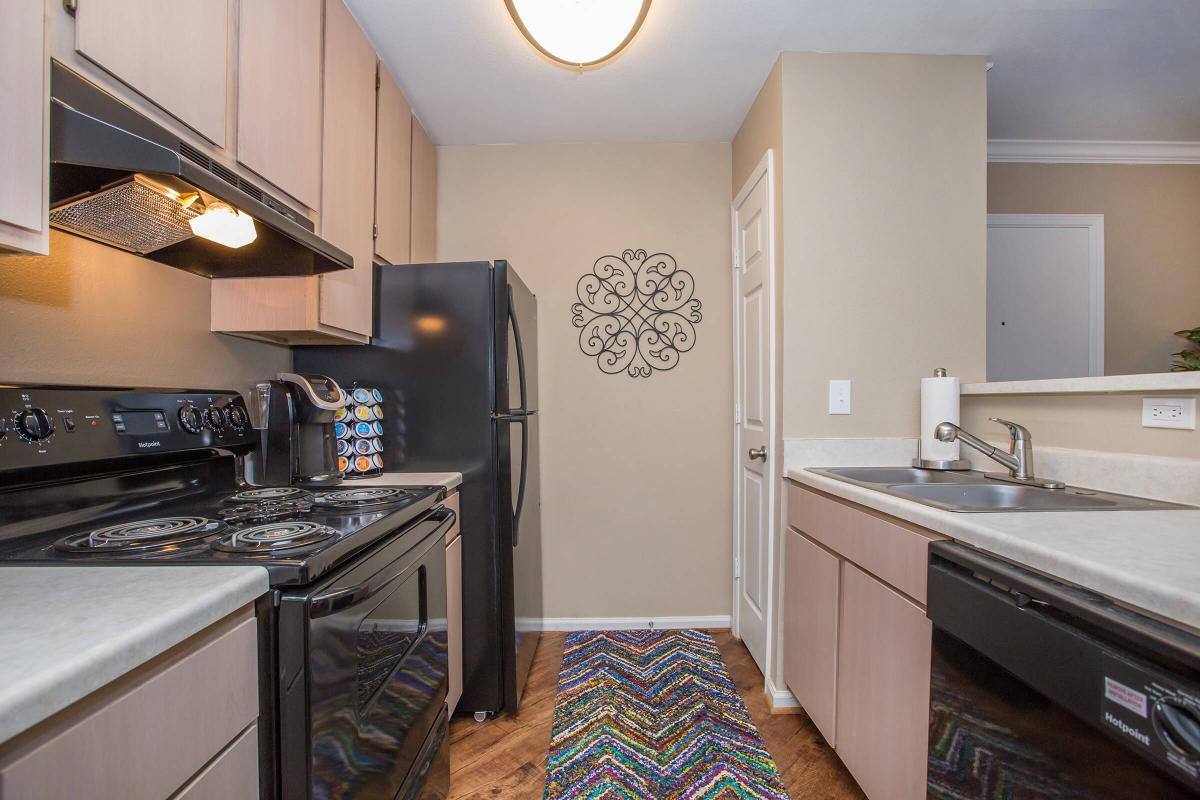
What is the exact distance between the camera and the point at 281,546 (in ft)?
3.02

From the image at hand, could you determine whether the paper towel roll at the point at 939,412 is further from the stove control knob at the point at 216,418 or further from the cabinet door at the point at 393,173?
the stove control knob at the point at 216,418

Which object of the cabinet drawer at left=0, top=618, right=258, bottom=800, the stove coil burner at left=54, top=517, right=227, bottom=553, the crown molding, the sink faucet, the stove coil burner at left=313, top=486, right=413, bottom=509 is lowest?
the cabinet drawer at left=0, top=618, right=258, bottom=800

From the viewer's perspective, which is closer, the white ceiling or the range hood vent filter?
the range hood vent filter

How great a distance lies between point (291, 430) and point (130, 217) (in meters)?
0.66

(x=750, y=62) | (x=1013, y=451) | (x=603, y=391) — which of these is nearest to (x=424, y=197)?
(x=603, y=391)

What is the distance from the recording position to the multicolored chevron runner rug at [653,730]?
5.35 ft

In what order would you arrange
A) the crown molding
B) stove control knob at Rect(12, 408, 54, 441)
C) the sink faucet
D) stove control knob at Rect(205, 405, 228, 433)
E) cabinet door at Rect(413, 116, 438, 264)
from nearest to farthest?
1. stove control knob at Rect(12, 408, 54, 441)
2. stove control knob at Rect(205, 405, 228, 433)
3. the sink faucet
4. cabinet door at Rect(413, 116, 438, 264)
5. the crown molding

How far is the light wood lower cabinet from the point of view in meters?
1.19

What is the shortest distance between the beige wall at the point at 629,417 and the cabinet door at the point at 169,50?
161cm

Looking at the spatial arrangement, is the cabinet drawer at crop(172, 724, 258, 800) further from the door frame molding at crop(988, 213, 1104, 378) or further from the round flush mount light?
the door frame molding at crop(988, 213, 1104, 378)

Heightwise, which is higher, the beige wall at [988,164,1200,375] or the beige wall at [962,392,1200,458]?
the beige wall at [988,164,1200,375]

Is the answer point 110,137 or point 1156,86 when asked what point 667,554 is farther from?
point 1156,86

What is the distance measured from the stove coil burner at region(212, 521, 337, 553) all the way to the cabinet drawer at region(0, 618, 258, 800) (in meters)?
0.14

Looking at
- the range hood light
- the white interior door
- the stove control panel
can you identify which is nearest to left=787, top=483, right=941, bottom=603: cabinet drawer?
the white interior door
